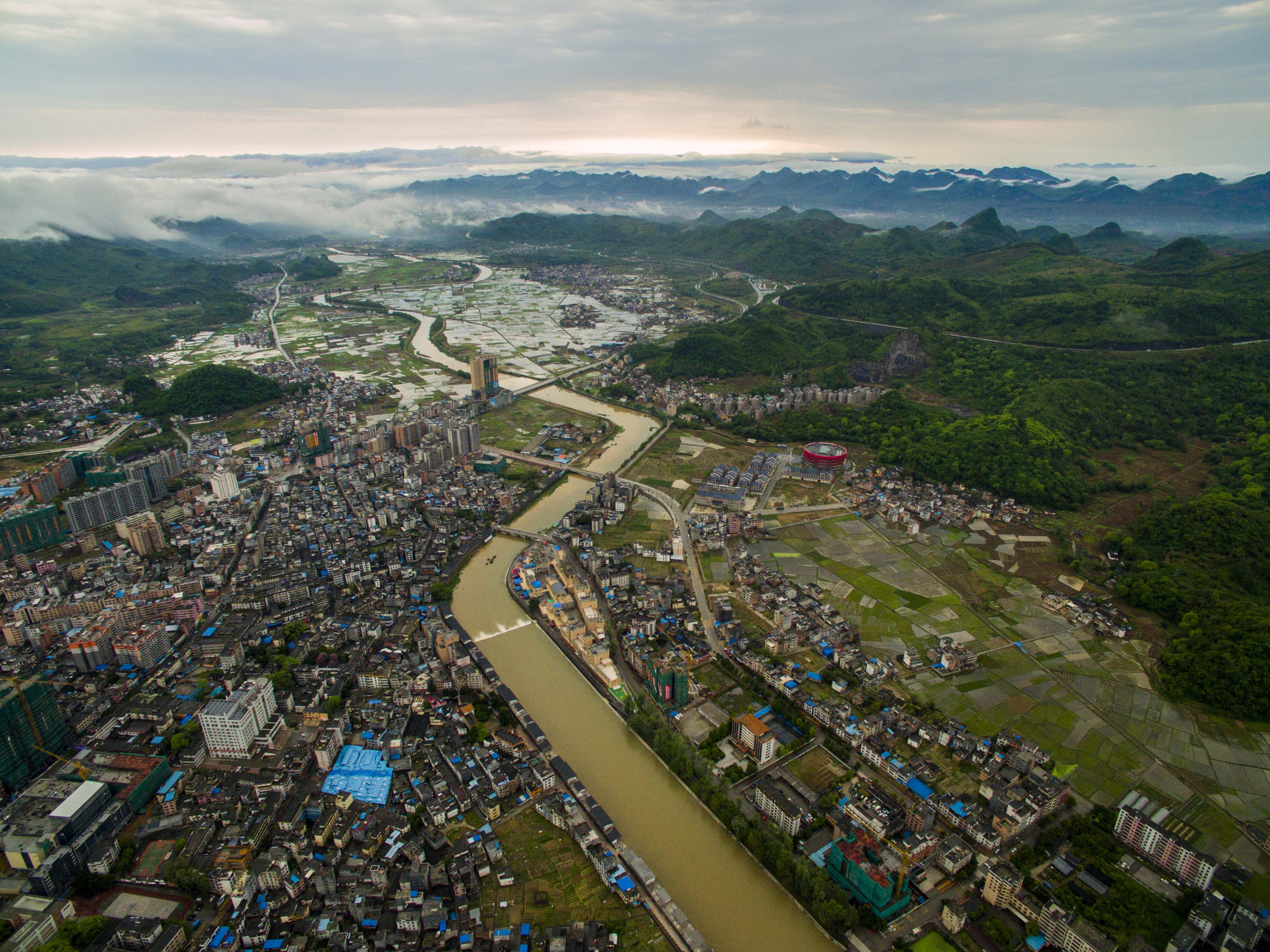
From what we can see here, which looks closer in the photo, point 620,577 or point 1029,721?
point 1029,721

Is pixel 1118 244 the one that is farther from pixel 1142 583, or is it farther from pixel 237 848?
pixel 237 848

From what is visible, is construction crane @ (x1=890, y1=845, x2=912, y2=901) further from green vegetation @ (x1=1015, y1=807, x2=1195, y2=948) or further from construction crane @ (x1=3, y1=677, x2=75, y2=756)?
construction crane @ (x1=3, y1=677, x2=75, y2=756)

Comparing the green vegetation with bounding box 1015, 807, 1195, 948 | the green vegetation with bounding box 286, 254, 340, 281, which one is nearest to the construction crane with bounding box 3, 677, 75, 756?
the green vegetation with bounding box 1015, 807, 1195, 948

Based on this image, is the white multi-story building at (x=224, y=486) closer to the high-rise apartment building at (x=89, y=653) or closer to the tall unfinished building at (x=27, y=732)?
the high-rise apartment building at (x=89, y=653)

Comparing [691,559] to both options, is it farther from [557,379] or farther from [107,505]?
[557,379]

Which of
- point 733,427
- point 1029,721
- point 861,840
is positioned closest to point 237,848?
point 861,840

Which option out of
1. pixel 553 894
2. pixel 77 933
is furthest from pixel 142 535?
pixel 553 894
